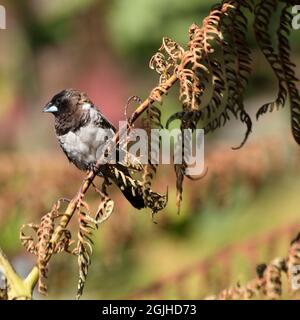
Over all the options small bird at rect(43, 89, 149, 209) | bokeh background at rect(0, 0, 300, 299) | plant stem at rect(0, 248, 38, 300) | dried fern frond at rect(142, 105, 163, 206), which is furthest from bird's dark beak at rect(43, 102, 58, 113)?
plant stem at rect(0, 248, 38, 300)

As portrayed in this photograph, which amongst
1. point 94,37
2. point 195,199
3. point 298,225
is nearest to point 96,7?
point 94,37

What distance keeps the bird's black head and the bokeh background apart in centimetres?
51

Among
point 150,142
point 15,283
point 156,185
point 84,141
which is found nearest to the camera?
point 15,283

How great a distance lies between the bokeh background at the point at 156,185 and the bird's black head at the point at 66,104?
1.68 feet

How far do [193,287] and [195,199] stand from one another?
1.15m

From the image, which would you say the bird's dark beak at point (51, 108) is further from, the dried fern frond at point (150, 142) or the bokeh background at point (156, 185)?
the dried fern frond at point (150, 142)

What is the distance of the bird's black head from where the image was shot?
8.20 feet

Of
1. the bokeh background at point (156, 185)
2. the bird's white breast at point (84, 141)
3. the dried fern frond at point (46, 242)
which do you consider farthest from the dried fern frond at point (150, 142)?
the bird's white breast at point (84, 141)

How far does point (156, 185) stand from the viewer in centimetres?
344

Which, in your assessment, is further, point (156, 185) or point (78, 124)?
point (156, 185)

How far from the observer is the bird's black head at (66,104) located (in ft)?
8.20

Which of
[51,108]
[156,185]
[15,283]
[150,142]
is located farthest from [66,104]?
[15,283]

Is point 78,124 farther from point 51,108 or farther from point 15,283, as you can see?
point 15,283

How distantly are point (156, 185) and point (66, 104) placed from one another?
96 centimetres
